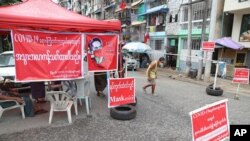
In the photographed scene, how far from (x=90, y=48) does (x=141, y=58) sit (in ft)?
60.5

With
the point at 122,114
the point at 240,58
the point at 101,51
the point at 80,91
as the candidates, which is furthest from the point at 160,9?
the point at 122,114

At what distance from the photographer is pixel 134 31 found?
1325 inches

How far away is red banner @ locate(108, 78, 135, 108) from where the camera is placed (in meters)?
5.93

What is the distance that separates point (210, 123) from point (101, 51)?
4185 millimetres

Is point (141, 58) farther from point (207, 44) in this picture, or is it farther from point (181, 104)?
point (181, 104)

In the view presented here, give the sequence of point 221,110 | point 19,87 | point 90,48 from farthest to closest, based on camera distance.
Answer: point 19,87, point 90,48, point 221,110

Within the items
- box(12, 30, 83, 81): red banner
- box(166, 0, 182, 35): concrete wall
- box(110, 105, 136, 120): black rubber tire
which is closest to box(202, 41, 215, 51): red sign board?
box(110, 105, 136, 120): black rubber tire

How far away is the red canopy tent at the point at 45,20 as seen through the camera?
5288mm

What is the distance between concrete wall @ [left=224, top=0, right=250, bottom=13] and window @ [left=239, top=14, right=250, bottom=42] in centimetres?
108

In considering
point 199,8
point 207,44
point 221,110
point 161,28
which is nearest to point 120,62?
point 221,110

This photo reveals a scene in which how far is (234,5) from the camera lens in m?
15.6

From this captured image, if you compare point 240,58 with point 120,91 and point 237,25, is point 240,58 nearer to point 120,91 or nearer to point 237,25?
point 237,25

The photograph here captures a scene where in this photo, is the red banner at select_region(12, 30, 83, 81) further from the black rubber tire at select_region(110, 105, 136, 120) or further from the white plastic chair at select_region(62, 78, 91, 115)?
the black rubber tire at select_region(110, 105, 136, 120)

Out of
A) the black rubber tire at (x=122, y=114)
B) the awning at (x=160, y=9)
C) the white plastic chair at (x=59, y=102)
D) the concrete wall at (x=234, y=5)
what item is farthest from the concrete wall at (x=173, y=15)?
the white plastic chair at (x=59, y=102)
